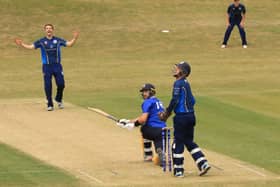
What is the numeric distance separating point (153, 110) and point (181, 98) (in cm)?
125

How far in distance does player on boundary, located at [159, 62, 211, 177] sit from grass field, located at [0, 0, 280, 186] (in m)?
1.81

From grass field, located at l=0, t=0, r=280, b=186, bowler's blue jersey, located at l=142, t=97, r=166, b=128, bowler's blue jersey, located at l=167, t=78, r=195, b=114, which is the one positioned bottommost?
grass field, located at l=0, t=0, r=280, b=186

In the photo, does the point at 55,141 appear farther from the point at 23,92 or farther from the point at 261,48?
the point at 261,48

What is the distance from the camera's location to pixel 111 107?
2777 cm

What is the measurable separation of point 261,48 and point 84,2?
11.7 m

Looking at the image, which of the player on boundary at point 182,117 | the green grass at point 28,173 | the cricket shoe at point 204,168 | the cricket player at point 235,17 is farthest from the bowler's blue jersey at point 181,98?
the cricket player at point 235,17

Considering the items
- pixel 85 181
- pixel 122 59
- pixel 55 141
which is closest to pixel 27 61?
pixel 122 59

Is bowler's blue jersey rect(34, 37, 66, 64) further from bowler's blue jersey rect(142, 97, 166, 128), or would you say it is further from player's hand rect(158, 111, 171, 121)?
player's hand rect(158, 111, 171, 121)

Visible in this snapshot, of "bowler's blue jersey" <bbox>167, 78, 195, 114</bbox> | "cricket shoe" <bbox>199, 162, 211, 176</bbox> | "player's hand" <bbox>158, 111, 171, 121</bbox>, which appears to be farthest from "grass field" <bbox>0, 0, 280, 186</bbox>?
"player's hand" <bbox>158, 111, 171, 121</bbox>

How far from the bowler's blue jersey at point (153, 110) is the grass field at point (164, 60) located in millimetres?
2082

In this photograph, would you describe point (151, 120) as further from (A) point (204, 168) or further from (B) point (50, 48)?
(B) point (50, 48)

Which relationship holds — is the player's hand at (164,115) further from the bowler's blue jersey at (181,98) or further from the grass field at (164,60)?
the grass field at (164,60)

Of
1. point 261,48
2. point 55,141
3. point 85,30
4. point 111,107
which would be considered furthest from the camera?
point 85,30

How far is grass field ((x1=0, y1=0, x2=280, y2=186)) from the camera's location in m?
25.2
